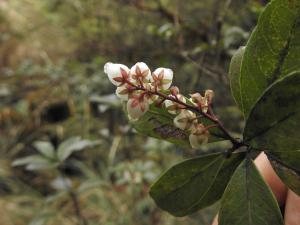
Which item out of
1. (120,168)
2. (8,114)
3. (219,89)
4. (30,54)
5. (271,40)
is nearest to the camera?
(271,40)

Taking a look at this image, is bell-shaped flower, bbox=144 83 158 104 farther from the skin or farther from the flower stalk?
the skin

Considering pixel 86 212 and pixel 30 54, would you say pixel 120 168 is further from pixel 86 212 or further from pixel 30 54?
pixel 30 54

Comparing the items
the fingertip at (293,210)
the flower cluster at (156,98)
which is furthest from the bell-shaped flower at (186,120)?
the fingertip at (293,210)

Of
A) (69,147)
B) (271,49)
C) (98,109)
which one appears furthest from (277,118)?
(98,109)

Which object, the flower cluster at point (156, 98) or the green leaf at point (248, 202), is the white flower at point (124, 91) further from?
the green leaf at point (248, 202)

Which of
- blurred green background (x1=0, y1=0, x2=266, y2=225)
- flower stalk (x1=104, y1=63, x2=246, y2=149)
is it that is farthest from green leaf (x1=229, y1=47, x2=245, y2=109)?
blurred green background (x1=0, y1=0, x2=266, y2=225)

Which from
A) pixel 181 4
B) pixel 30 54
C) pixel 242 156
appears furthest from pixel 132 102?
pixel 30 54

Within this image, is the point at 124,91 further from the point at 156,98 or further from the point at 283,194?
the point at 283,194
